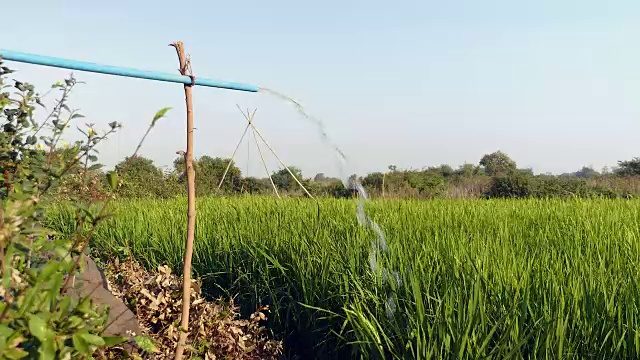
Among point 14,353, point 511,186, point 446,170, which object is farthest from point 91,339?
point 446,170

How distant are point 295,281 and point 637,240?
7.92 ft

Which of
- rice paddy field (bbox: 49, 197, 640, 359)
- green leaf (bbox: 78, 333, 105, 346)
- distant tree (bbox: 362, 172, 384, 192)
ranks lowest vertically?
rice paddy field (bbox: 49, 197, 640, 359)

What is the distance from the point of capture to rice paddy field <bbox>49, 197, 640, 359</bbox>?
2371mm

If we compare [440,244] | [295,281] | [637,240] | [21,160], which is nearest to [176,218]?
[295,281]

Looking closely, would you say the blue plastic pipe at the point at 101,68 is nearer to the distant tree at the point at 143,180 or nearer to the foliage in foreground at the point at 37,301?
the foliage in foreground at the point at 37,301

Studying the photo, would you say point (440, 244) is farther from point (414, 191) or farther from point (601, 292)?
point (414, 191)

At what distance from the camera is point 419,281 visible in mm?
2863

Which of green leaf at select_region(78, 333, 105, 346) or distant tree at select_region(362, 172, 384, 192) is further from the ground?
distant tree at select_region(362, 172, 384, 192)

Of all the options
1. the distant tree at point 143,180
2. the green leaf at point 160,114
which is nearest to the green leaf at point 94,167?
the green leaf at point 160,114

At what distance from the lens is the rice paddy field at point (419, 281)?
237cm

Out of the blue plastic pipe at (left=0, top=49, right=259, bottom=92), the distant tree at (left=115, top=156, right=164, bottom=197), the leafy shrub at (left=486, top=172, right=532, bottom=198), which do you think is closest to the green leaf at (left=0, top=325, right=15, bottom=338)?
the blue plastic pipe at (left=0, top=49, right=259, bottom=92)

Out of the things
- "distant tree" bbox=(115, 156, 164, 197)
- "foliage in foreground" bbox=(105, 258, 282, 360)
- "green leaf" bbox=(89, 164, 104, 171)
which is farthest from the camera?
"distant tree" bbox=(115, 156, 164, 197)

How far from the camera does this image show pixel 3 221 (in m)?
1.41

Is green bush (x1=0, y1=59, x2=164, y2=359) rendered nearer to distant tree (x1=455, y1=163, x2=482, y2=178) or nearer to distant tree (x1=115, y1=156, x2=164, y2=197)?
distant tree (x1=115, y1=156, x2=164, y2=197)
